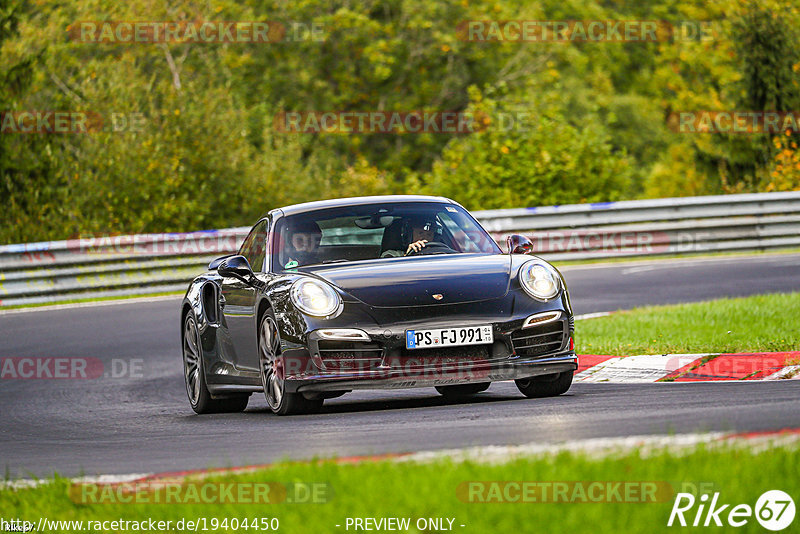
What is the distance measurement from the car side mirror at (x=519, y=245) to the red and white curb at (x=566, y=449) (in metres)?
3.70

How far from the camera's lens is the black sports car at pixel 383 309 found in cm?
868

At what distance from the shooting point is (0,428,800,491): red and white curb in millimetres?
5734

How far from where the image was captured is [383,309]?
8.73m

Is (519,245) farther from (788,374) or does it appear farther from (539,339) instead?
(788,374)

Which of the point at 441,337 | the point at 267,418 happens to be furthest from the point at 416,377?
the point at 267,418

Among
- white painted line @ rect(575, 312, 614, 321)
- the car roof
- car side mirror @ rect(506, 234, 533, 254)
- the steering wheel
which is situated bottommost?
white painted line @ rect(575, 312, 614, 321)

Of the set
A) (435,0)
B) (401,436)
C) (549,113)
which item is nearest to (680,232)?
(549,113)

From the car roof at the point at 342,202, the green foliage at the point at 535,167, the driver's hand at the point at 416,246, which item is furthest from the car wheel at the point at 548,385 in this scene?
the green foliage at the point at 535,167

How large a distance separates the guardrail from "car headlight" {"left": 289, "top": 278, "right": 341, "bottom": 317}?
12519 mm

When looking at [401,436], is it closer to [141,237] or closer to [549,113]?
[141,237]

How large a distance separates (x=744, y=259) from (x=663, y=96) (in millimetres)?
43928

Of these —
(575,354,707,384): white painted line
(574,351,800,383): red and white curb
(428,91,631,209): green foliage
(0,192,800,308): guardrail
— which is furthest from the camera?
(428,91,631,209): green foliage

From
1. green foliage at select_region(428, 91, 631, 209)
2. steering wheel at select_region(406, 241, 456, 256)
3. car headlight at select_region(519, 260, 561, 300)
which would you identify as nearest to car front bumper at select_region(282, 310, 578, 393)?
car headlight at select_region(519, 260, 561, 300)

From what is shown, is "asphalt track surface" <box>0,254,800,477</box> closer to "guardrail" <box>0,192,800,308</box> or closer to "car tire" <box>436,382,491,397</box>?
"car tire" <box>436,382,491,397</box>
